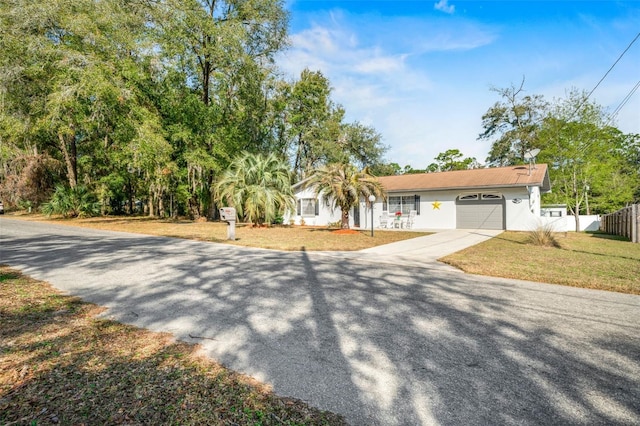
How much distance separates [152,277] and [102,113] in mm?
16971

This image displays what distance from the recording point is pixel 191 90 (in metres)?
21.9

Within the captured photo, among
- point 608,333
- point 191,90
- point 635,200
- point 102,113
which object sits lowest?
point 608,333

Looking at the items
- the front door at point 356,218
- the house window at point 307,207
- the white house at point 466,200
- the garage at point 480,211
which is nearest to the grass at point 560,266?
the white house at point 466,200

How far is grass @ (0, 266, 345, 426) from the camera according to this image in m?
1.91

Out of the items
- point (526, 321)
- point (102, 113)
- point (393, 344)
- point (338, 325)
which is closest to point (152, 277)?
point (338, 325)

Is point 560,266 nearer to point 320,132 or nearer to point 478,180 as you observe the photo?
point 478,180

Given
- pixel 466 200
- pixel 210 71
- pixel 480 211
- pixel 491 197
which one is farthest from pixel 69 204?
pixel 491 197

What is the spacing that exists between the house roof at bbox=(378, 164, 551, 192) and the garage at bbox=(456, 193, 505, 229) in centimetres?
86

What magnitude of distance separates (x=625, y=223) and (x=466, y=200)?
6.99 m

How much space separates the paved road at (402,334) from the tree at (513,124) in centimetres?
3372

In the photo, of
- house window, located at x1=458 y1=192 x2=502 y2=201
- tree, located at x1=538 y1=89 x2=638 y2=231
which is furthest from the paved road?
tree, located at x1=538 y1=89 x2=638 y2=231

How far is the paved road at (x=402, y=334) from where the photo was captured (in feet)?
6.96

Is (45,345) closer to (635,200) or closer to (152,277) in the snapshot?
(152,277)

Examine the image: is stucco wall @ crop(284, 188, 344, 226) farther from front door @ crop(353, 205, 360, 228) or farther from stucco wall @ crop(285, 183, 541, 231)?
front door @ crop(353, 205, 360, 228)
